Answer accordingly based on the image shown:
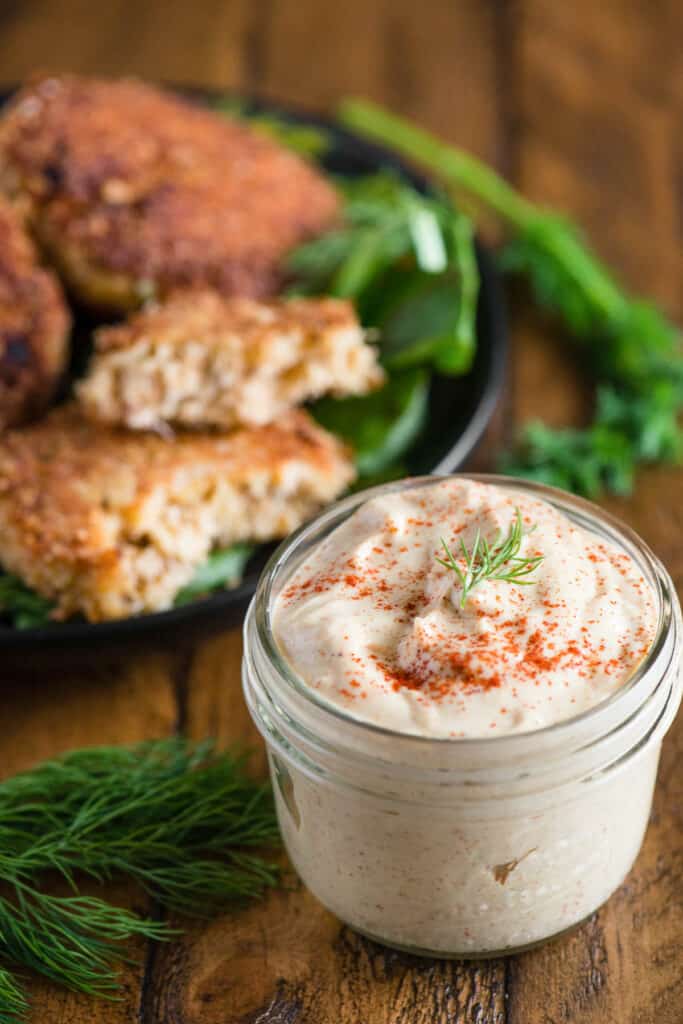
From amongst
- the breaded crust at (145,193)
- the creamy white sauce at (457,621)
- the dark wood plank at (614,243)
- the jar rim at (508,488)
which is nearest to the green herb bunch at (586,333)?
the dark wood plank at (614,243)

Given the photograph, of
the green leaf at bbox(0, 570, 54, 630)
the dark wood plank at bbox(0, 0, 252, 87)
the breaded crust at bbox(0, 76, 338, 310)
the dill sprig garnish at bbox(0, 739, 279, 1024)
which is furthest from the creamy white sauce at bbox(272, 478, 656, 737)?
the dark wood plank at bbox(0, 0, 252, 87)

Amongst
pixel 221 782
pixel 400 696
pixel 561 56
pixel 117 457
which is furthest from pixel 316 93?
pixel 400 696

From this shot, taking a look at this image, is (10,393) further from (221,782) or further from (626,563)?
(626,563)

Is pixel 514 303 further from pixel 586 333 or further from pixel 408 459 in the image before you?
pixel 408 459

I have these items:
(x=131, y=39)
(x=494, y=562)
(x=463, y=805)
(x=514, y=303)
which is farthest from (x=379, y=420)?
(x=131, y=39)

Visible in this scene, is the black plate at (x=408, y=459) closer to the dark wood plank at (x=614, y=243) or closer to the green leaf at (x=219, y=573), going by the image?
the green leaf at (x=219, y=573)

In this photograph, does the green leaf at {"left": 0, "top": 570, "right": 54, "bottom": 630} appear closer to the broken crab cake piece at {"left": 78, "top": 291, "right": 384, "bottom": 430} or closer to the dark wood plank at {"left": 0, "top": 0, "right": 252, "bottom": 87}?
the broken crab cake piece at {"left": 78, "top": 291, "right": 384, "bottom": 430}
